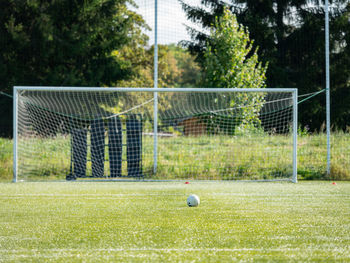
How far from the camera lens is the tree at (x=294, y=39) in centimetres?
1611

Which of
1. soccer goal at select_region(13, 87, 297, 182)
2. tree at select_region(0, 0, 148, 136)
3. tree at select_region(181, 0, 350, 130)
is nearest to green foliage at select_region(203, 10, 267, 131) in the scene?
soccer goal at select_region(13, 87, 297, 182)

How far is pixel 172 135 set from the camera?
10.8m

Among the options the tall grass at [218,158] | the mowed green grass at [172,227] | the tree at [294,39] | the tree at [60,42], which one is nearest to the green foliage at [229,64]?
the tall grass at [218,158]

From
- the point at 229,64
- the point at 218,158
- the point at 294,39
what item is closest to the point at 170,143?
the point at 218,158

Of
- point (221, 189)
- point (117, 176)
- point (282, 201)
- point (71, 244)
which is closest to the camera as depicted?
point (71, 244)

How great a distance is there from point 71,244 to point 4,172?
21.9ft

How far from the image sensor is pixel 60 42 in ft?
56.6

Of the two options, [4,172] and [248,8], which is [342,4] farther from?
[4,172]

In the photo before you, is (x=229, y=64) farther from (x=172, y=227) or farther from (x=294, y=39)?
(x=172, y=227)

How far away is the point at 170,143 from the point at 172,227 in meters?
6.84

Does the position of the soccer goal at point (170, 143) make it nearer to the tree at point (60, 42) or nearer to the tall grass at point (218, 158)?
the tall grass at point (218, 158)

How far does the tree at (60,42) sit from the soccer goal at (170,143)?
269 inches

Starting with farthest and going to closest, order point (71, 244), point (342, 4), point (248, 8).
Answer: point (248, 8) < point (342, 4) < point (71, 244)

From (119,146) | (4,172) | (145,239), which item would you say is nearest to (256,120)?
(119,146)
